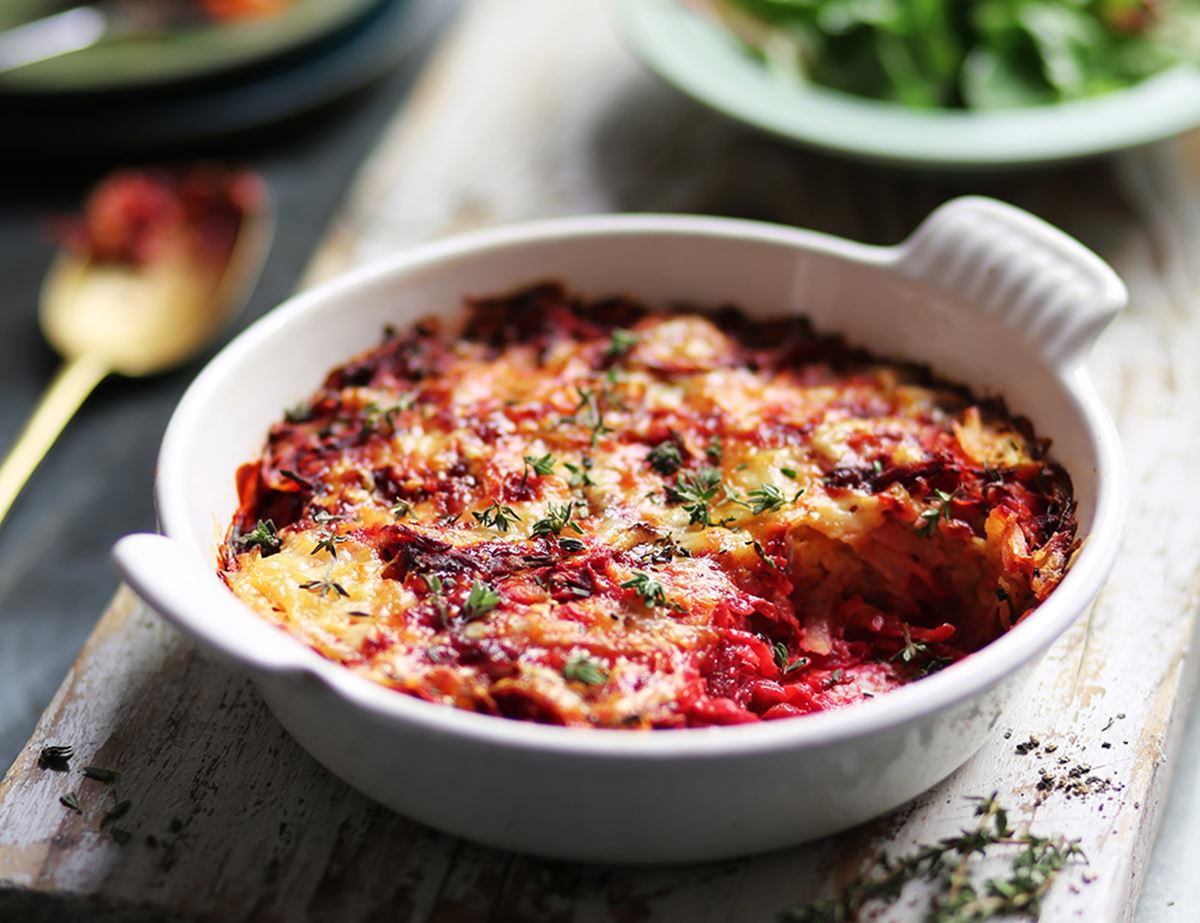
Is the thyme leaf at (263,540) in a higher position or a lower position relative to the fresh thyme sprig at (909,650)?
higher

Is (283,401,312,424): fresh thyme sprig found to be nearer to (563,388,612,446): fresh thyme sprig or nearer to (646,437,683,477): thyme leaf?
(563,388,612,446): fresh thyme sprig

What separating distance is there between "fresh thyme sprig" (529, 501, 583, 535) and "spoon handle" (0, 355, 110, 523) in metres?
1.15

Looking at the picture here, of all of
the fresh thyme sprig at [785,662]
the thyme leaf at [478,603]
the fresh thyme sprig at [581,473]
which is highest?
the thyme leaf at [478,603]

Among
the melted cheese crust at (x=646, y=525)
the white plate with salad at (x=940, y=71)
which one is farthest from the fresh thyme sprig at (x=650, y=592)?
the white plate with salad at (x=940, y=71)

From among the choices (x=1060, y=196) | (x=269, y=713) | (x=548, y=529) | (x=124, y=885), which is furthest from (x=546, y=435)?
(x=1060, y=196)

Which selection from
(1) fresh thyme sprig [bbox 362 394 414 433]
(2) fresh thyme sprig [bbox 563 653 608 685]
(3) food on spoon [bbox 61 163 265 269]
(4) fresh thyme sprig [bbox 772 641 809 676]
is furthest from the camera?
(3) food on spoon [bbox 61 163 265 269]

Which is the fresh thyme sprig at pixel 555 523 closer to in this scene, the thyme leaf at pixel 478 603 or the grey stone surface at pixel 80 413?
the thyme leaf at pixel 478 603

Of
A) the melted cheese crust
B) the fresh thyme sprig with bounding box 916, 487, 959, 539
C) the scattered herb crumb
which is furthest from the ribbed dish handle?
the scattered herb crumb

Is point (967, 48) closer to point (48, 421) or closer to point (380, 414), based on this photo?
point (380, 414)

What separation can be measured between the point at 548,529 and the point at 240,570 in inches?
20.6

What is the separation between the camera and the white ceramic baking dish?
1.80 m

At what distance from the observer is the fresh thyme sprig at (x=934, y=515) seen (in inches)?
Result: 90.8

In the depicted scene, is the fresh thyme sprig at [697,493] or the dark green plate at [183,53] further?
the dark green plate at [183,53]

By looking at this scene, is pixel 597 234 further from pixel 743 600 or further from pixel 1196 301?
pixel 1196 301
